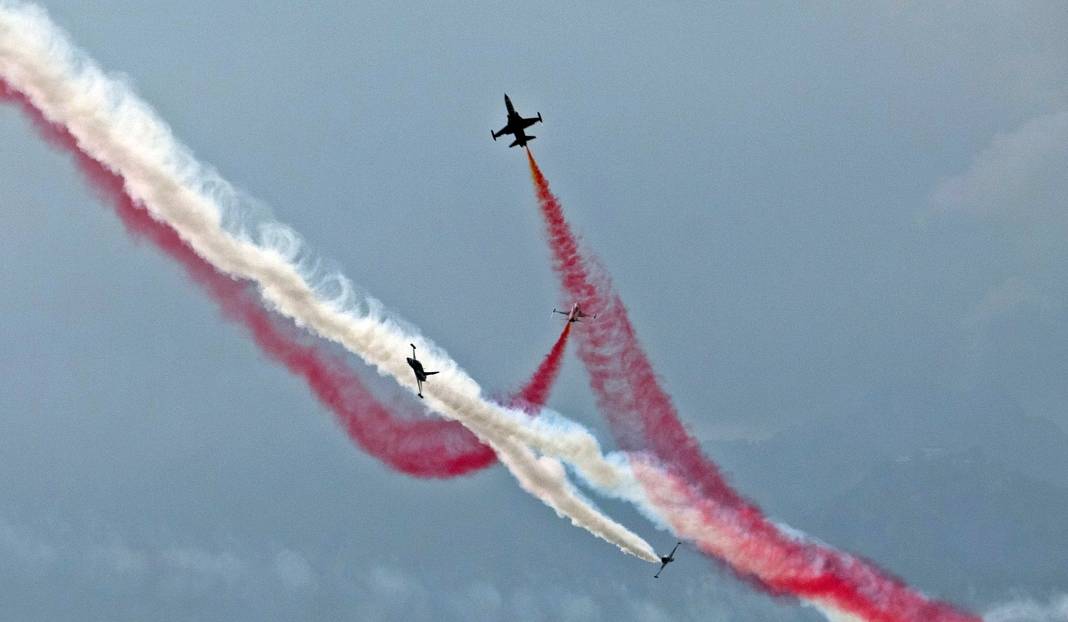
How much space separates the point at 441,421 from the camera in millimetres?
109688

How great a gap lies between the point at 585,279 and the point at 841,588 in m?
28.9

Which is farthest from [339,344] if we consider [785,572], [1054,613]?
[1054,613]

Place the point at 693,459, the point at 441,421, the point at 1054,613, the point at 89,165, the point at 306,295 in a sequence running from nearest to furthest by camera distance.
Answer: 1. the point at 89,165
2. the point at 306,295
3. the point at 441,421
4. the point at 693,459
5. the point at 1054,613

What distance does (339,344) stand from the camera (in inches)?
4134

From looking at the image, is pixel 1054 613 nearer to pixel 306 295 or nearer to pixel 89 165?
pixel 306 295

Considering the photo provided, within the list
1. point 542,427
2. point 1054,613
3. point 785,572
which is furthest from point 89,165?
point 1054,613

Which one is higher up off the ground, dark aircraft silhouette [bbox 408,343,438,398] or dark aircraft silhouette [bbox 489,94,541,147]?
dark aircraft silhouette [bbox 489,94,541,147]

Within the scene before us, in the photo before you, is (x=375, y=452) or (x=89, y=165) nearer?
(x=89, y=165)

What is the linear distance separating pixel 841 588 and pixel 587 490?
21.1m

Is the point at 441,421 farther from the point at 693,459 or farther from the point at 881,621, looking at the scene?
the point at 881,621

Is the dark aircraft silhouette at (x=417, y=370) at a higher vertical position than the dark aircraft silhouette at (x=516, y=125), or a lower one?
lower

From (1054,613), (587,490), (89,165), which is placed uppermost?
(1054,613)

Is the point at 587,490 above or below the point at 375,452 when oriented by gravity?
above

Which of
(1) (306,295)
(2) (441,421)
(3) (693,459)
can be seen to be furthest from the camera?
(3) (693,459)
